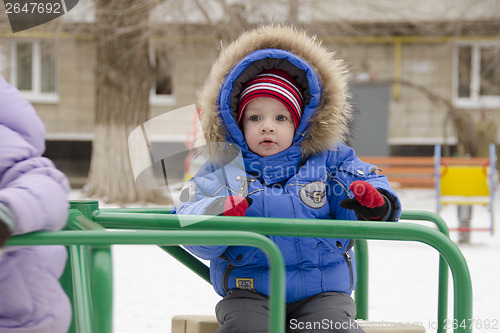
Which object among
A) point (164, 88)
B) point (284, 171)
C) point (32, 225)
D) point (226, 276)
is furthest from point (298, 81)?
point (164, 88)

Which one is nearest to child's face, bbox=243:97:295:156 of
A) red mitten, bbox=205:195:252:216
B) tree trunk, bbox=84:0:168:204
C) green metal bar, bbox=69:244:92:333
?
red mitten, bbox=205:195:252:216

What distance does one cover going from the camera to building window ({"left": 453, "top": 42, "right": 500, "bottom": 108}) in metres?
14.0

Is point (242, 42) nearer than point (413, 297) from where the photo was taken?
Yes

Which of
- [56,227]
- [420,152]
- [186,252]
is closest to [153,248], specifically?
[186,252]

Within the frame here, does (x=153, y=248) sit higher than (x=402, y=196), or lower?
lower

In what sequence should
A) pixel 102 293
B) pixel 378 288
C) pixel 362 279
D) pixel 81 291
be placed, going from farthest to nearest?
pixel 378 288 → pixel 362 279 → pixel 81 291 → pixel 102 293

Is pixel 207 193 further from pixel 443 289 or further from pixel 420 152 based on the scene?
pixel 420 152

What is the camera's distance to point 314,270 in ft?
5.82

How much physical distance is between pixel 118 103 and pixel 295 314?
24.3ft

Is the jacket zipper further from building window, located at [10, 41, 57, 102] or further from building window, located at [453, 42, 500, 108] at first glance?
building window, located at [10, 41, 57, 102]

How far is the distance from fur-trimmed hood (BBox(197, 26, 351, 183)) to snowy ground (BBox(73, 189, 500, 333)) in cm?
126

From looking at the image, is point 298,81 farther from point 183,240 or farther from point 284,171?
point 183,240

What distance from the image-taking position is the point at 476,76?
45.9ft

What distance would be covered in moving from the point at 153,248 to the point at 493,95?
1076 centimetres
